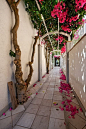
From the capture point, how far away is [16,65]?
2.05m

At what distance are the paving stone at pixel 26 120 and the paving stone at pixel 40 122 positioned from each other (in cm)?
9

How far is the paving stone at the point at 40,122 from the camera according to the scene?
4.39ft

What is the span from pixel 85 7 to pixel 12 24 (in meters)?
2.71

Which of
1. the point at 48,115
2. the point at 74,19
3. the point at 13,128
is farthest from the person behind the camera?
the point at 74,19

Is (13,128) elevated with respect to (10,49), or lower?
lower

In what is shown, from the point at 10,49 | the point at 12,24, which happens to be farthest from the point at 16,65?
the point at 12,24

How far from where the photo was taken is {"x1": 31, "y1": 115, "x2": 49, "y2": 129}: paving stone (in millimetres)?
1339

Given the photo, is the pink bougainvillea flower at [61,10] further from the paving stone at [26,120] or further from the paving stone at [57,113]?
the paving stone at [26,120]

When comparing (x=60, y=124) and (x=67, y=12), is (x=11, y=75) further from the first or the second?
(x=67, y=12)

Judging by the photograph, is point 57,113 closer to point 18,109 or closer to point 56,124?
point 56,124

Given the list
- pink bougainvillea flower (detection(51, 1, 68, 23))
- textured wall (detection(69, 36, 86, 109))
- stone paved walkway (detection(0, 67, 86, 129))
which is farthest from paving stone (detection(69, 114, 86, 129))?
pink bougainvillea flower (detection(51, 1, 68, 23))

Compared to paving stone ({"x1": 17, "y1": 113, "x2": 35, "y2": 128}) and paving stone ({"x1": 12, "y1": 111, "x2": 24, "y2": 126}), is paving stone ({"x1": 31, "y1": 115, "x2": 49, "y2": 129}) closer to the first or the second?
paving stone ({"x1": 17, "y1": 113, "x2": 35, "y2": 128})

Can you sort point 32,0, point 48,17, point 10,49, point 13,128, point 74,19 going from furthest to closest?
1. point 48,17
2. point 74,19
3. point 32,0
4. point 10,49
5. point 13,128

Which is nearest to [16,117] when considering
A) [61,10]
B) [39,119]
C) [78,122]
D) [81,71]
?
[39,119]
